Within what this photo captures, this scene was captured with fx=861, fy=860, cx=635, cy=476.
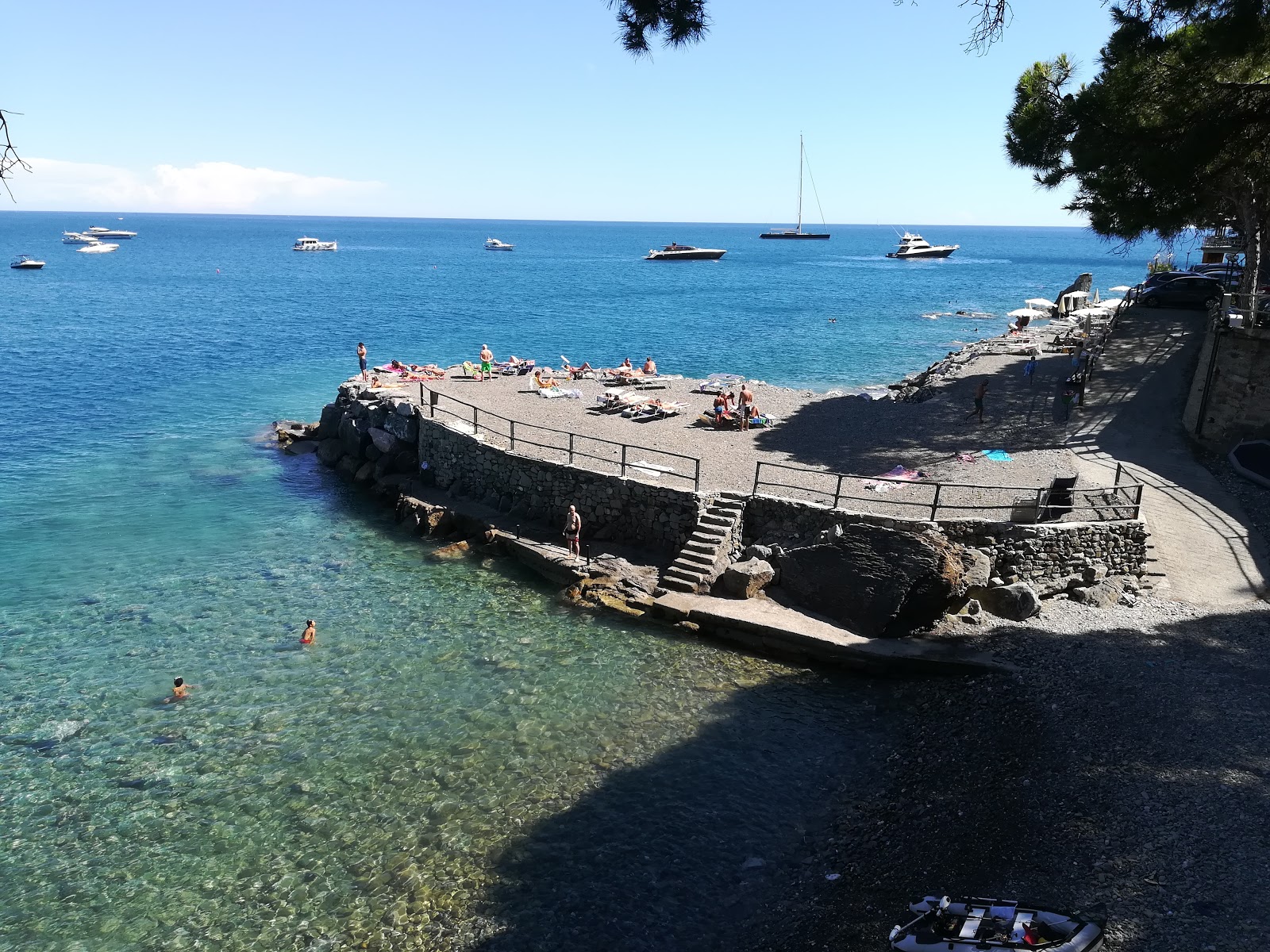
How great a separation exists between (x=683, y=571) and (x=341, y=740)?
7.77m

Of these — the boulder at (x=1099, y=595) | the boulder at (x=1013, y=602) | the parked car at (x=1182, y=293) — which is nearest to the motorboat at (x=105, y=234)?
the parked car at (x=1182, y=293)

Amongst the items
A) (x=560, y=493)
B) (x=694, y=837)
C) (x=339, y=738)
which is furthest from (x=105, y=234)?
(x=694, y=837)

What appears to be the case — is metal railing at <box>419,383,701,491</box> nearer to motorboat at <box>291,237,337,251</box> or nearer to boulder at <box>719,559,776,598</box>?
boulder at <box>719,559,776,598</box>

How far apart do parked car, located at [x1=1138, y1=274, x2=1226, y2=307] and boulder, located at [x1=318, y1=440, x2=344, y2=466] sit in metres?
31.0

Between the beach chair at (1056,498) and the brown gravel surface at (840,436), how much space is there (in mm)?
730

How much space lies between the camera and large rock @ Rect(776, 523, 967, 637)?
16391mm

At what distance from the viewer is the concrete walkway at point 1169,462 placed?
1741 centimetres

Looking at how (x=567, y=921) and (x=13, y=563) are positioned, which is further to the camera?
(x=13, y=563)

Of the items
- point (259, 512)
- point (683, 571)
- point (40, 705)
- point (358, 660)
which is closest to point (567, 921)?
point (358, 660)

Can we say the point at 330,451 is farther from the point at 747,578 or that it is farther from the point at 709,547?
the point at 747,578

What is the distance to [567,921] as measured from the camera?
10.2 meters

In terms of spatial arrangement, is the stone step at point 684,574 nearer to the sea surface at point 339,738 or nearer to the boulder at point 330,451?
the sea surface at point 339,738

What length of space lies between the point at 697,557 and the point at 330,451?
15.7 metres

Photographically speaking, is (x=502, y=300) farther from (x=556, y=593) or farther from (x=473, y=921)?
(x=473, y=921)
